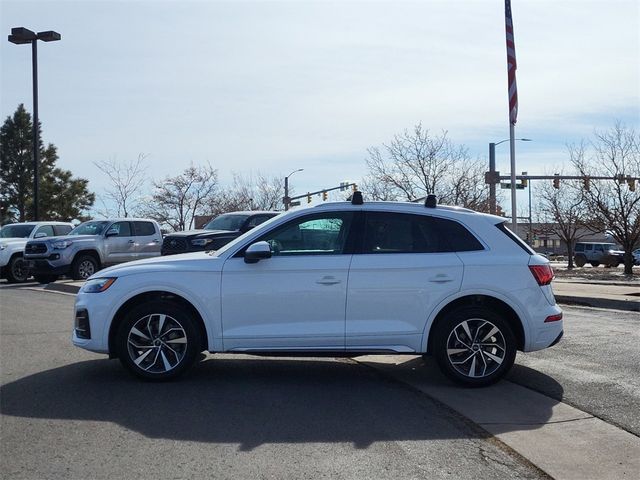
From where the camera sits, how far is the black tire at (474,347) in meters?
6.79

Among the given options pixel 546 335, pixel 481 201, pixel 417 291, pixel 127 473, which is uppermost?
pixel 481 201

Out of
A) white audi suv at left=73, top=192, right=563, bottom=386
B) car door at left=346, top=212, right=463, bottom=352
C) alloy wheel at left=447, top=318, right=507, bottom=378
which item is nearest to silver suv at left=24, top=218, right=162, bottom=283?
white audi suv at left=73, top=192, right=563, bottom=386

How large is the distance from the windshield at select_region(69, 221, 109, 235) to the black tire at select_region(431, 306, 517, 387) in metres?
14.8

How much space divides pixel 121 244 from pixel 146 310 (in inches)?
532

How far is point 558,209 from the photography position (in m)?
45.6

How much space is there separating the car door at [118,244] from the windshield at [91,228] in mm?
238

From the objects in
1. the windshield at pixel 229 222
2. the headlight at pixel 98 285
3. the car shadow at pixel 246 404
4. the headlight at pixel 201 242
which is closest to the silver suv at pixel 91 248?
the windshield at pixel 229 222

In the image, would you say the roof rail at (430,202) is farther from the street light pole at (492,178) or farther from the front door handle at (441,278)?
the street light pole at (492,178)

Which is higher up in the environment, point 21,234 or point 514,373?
point 21,234

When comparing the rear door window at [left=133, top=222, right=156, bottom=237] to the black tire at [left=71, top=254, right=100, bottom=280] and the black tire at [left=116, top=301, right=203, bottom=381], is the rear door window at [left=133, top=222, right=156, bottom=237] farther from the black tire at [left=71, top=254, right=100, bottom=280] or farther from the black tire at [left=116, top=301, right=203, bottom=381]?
the black tire at [left=116, top=301, right=203, bottom=381]

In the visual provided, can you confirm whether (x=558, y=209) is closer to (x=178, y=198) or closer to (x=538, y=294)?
(x=178, y=198)

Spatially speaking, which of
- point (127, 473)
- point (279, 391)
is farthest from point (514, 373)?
point (127, 473)

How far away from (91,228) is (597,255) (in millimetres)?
39346

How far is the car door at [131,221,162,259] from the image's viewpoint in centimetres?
2030
